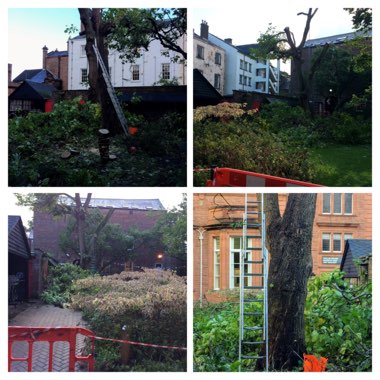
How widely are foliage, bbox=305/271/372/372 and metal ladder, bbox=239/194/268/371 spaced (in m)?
0.26

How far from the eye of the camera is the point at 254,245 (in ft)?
12.0

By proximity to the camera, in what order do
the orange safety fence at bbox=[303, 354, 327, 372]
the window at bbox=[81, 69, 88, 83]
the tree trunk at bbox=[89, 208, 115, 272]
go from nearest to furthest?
1. the orange safety fence at bbox=[303, 354, 327, 372]
2. the tree trunk at bbox=[89, 208, 115, 272]
3. the window at bbox=[81, 69, 88, 83]

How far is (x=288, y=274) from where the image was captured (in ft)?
11.9

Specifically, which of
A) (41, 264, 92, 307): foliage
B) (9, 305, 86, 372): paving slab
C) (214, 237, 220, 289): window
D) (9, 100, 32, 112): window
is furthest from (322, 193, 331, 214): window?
(9, 100, 32, 112): window

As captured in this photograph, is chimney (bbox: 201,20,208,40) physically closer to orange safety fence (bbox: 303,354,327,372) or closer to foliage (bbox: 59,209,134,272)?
foliage (bbox: 59,209,134,272)

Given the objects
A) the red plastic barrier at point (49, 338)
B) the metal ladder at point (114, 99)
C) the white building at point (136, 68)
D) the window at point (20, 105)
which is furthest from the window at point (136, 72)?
the red plastic barrier at point (49, 338)

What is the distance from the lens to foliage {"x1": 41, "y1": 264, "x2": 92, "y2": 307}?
3.62 metres

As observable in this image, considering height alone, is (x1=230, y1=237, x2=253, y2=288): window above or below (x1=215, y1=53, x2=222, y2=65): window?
below

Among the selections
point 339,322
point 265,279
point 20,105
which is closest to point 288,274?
point 265,279

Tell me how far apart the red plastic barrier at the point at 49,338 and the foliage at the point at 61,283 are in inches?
6.2

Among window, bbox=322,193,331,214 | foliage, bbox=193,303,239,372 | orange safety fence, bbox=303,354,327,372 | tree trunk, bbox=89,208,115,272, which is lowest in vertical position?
orange safety fence, bbox=303,354,327,372

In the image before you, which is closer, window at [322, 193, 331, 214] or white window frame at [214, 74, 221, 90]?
window at [322, 193, 331, 214]
